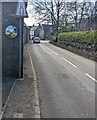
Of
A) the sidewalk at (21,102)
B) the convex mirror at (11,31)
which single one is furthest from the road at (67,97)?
the convex mirror at (11,31)

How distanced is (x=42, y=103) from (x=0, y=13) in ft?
17.6

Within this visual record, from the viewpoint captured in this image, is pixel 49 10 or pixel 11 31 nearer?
pixel 11 31

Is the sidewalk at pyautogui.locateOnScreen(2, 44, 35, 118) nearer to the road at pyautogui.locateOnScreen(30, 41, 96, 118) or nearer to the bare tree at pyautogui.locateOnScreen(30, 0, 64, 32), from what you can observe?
the road at pyautogui.locateOnScreen(30, 41, 96, 118)

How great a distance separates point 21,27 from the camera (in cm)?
1229

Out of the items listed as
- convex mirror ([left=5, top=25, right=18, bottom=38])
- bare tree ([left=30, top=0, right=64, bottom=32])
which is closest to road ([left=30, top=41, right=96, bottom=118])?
convex mirror ([left=5, top=25, right=18, bottom=38])

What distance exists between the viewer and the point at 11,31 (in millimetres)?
12289

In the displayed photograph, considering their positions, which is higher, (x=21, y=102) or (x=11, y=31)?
(x=11, y=31)

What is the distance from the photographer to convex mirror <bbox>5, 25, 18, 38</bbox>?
12234mm

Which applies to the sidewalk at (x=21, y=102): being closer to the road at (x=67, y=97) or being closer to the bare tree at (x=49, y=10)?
the road at (x=67, y=97)

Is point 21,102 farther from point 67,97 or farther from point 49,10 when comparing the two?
point 49,10

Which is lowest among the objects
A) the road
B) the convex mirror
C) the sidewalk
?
the road

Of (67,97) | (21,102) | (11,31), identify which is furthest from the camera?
(11,31)

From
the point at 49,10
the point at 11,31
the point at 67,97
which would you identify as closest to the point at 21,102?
the point at 67,97

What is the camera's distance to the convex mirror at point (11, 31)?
12234 mm
